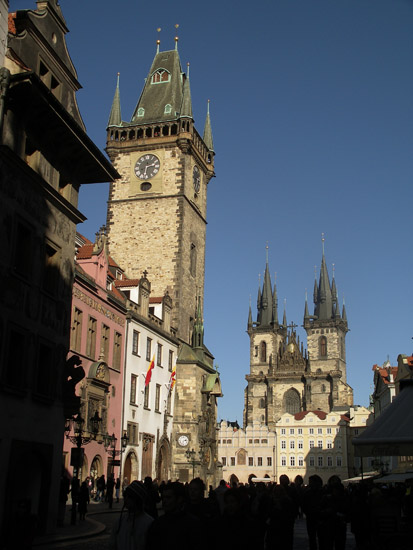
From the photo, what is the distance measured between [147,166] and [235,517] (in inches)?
1830

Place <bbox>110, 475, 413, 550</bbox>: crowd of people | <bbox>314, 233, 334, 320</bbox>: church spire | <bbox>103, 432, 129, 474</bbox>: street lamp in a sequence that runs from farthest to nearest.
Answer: <bbox>314, 233, 334, 320</bbox>: church spire < <bbox>103, 432, 129, 474</bbox>: street lamp < <bbox>110, 475, 413, 550</bbox>: crowd of people

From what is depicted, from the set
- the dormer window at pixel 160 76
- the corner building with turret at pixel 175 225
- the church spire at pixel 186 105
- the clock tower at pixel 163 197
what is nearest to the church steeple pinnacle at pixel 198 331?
the corner building with turret at pixel 175 225

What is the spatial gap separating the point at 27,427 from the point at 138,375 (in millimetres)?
22517

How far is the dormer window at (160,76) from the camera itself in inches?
2213

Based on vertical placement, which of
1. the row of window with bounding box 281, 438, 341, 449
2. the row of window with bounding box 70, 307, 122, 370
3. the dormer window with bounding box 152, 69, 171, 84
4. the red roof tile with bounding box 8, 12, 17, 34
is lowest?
the row of window with bounding box 281, 438, 341, 449

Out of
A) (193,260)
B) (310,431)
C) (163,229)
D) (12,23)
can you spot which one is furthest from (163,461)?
(310,431)

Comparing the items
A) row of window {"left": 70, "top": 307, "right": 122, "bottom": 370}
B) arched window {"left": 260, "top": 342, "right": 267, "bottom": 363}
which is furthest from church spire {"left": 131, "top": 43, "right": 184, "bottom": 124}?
arched window {"left": 260, "top": 342, "right": 267, "bottom": 363}

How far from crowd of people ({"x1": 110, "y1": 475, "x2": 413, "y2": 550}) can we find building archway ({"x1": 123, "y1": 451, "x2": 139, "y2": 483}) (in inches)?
948

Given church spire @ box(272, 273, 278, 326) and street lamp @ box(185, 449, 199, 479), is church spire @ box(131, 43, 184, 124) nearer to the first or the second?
street lamp @ box(185, 449, 199, 479)

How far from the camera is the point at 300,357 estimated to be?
125312 mm

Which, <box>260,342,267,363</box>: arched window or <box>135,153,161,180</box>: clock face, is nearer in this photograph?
<box>135,153,161,180</box>: clock face

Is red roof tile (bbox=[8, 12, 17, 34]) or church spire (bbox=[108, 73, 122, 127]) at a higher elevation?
church spire (bbox=[108, 73, 122, 127])

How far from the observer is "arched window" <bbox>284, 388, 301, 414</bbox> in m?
119

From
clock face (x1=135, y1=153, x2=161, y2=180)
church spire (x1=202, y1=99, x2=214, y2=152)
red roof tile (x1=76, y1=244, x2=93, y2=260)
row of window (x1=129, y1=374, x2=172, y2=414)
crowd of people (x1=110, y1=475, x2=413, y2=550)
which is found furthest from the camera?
church spire (x1=202, y1=99, x2=214, y2=152)
